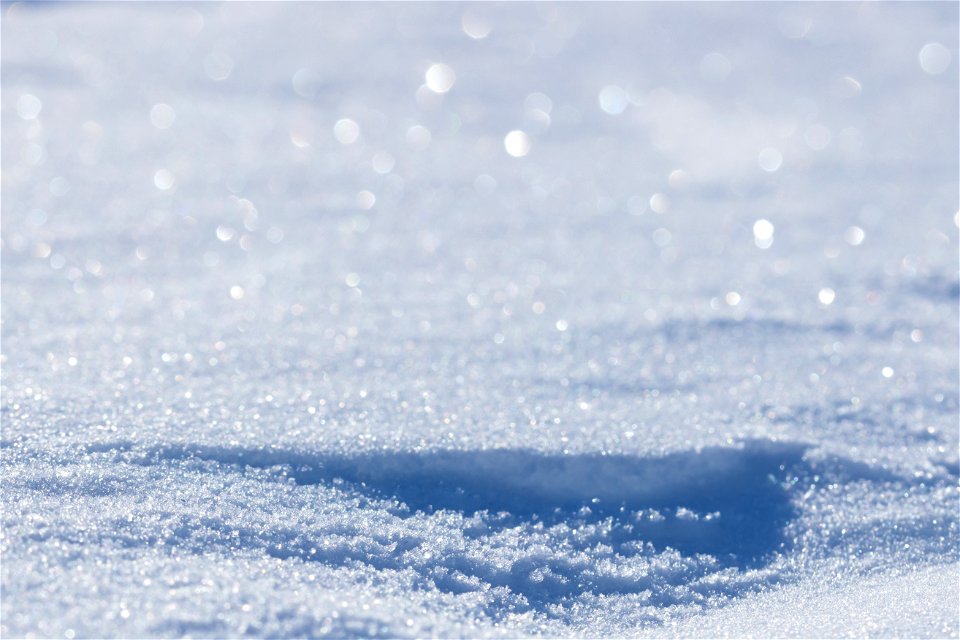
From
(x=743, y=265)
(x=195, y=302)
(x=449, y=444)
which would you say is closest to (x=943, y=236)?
(x=743, y=265)

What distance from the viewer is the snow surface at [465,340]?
1079mm

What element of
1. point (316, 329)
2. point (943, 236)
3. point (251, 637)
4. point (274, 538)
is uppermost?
point (943, 236)

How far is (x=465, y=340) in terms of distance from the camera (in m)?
1.63

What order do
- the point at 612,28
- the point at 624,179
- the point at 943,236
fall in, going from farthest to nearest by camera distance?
the point at 612,28, the point at 624,179, the point at 943,236

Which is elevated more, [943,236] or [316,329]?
[943,236]

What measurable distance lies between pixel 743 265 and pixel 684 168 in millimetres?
551

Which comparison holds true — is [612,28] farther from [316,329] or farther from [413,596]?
[413,596]

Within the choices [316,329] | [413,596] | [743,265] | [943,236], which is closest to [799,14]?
[943,236]

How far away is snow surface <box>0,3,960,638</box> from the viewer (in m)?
1.08

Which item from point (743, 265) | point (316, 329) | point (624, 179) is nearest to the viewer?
point (316, 329)

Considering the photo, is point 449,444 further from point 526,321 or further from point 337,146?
point 337,146

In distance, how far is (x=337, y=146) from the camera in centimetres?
249

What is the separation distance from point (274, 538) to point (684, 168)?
1.69 meters

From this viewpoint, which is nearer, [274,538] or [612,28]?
[274,538]
